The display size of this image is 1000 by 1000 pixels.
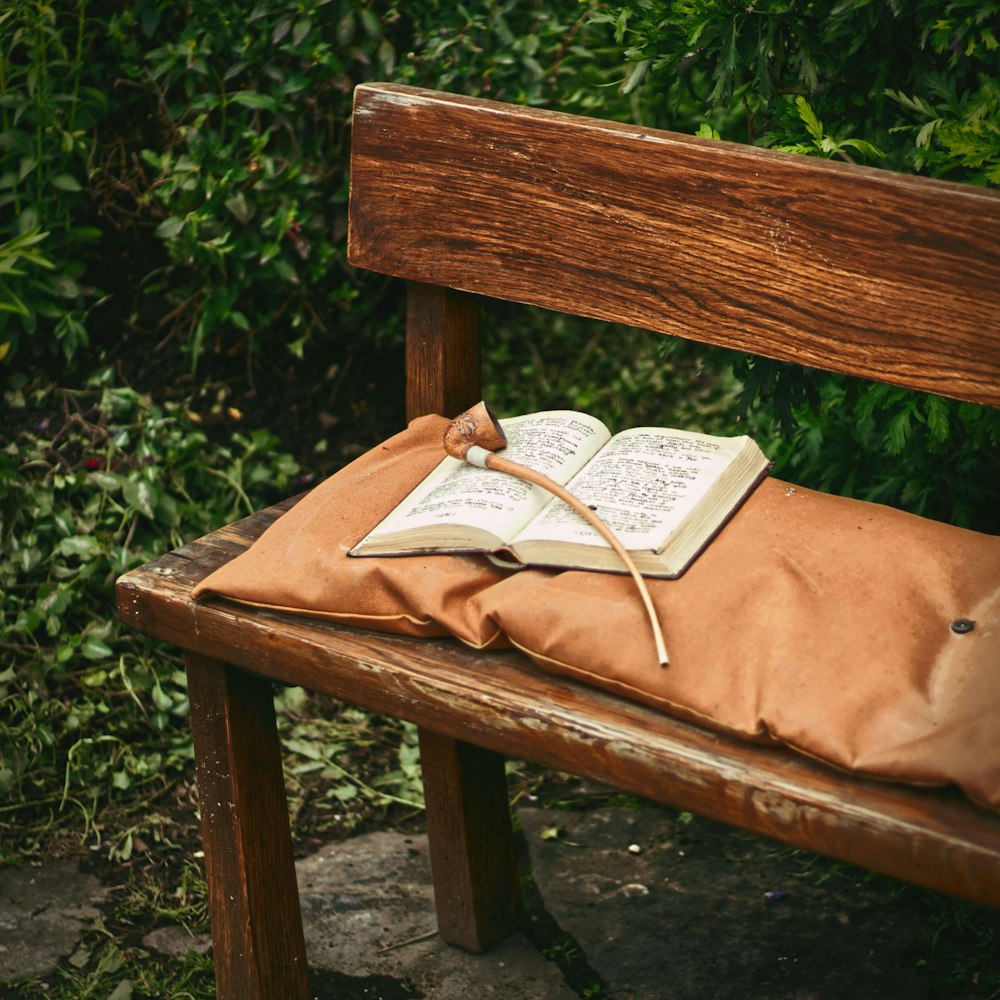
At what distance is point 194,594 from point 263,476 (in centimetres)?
139

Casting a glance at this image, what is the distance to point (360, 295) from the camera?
3434 millimetres

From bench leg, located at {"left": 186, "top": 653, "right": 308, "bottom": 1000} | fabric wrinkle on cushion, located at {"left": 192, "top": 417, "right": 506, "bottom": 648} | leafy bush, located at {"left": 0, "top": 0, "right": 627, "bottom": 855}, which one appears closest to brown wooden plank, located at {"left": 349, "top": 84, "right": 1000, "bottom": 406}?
fabric wrinkle on cushion, located at {"left": 192, "top": 417, "right": 506, "bottom": 648}

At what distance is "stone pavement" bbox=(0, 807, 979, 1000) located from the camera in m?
2.25

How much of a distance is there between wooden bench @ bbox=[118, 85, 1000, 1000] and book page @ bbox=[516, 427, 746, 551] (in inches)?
6.6

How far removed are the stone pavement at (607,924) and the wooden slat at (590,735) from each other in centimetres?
85

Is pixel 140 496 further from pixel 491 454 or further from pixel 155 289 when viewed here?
pixel 491 454

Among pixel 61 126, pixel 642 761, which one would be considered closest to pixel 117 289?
pixel 61 126

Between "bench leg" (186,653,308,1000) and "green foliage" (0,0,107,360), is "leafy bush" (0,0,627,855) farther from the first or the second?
"bench leg" (186,653,308,1000)

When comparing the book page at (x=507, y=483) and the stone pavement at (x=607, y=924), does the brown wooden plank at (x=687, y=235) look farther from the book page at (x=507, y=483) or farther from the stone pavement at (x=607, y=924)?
the stone pavement at (x=607, y=924)

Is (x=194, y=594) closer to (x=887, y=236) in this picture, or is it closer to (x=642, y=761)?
(x=642, y=761)

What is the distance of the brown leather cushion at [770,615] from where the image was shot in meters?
1.36

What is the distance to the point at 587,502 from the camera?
1.69 m

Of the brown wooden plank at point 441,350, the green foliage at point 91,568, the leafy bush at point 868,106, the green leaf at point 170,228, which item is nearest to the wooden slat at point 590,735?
the brown wooden plank at point 441,350

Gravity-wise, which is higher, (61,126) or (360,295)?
(61,126)
